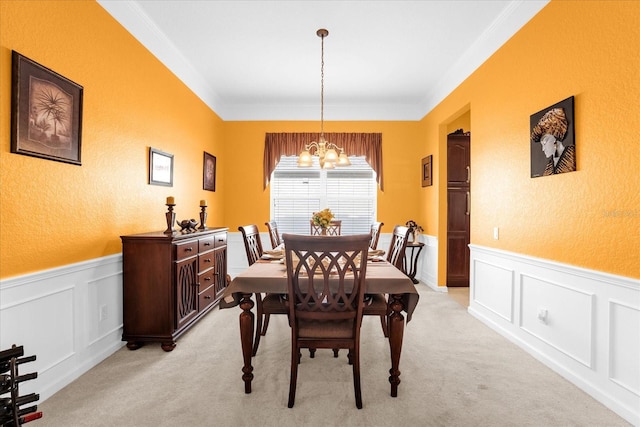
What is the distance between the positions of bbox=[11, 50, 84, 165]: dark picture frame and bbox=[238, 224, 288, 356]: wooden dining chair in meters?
1.34

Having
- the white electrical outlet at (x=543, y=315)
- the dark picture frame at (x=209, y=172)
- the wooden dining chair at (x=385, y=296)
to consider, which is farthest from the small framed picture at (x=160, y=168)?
the white electrical outlet at (x=543, y=315)

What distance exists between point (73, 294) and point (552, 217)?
11.7 ft

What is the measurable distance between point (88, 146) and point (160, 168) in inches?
40.4

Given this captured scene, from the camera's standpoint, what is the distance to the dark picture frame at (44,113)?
181cm

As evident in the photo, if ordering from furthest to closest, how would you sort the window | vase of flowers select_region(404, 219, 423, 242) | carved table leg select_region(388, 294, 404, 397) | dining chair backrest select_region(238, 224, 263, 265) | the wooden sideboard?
the window < vase of flowers select_region(404, 219, 423, 242) < dining chair backrest select_region(238, 224, 263, 265) < the wooden sideboard < carved table leg select_region(388, 294, 404, 397)

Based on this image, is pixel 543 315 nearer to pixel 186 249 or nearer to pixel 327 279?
pixel 327 279

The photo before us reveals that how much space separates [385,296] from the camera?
9.80 feet

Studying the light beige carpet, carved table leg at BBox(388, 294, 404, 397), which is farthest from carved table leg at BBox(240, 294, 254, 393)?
carved table leg at BBox(388, 294, 404, 397)

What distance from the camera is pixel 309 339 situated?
1.92 meters

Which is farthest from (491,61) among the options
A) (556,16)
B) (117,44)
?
(117,44)

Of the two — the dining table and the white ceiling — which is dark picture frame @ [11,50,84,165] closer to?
the white ceiling

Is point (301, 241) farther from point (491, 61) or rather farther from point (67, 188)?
point (491, 61)

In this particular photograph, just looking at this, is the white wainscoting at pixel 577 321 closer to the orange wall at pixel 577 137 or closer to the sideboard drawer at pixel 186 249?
the orange wall at pixel 577 137

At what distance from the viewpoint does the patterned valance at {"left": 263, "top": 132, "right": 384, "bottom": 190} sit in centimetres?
546
